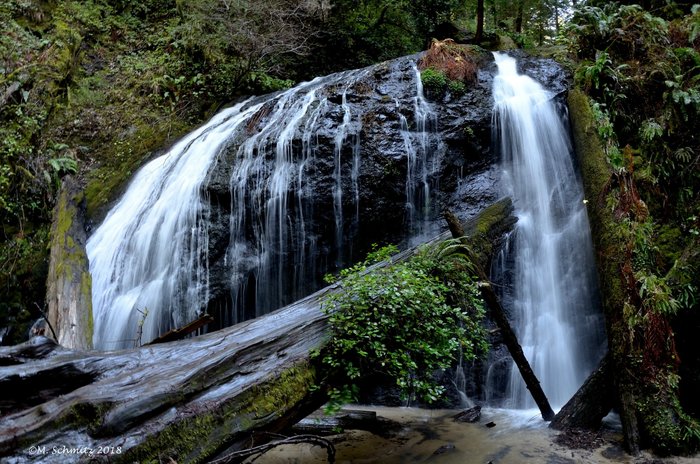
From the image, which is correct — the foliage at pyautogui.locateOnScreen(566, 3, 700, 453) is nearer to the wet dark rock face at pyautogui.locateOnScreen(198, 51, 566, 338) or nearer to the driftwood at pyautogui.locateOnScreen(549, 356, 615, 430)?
the driftwood at pyautogui.locateOnScreen(549, 356, 615, 430)

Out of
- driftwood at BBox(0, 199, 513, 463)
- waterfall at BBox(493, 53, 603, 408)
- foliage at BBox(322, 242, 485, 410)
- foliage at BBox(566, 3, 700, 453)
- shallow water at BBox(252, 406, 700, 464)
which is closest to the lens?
driftwood at BBox(0, 199, 513, 463)

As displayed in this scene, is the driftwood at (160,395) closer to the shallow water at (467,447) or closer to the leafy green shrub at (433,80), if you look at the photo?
the shallow water at (467,447)

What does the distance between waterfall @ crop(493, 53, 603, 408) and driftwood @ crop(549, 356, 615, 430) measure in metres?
1.18

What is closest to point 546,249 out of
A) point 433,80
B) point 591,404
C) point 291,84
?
point 591,404

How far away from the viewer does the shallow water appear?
14.9 ft

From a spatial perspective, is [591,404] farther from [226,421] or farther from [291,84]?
[291,84]

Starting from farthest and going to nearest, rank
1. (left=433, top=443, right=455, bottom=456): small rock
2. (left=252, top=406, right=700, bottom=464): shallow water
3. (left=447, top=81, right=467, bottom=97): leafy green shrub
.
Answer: (left=447, top=81, right=467, bottom=97): leafy green shrub
(left=433, top=443, right=455, bottom=456): small rock
(left=252, top=406, right=700, bottom=464): shallow water

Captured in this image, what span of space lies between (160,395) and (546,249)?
6176mm

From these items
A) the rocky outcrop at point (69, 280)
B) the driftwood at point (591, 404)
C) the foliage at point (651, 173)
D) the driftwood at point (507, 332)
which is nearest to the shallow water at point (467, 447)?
the driftwood at point (591, 404)

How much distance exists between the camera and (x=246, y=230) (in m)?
8.29

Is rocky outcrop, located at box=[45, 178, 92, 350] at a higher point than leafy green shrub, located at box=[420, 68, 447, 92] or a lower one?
lower

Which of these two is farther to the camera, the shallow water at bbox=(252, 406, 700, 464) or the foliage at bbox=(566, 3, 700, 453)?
the foliage at bbox=(566, 3, 700, 453)

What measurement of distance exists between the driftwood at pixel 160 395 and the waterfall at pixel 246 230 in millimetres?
3736

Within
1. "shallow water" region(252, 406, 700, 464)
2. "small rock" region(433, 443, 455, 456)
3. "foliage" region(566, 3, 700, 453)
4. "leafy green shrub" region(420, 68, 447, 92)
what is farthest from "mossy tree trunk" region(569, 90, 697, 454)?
"leafy green shrub" region(420, 68, 447, 92)
